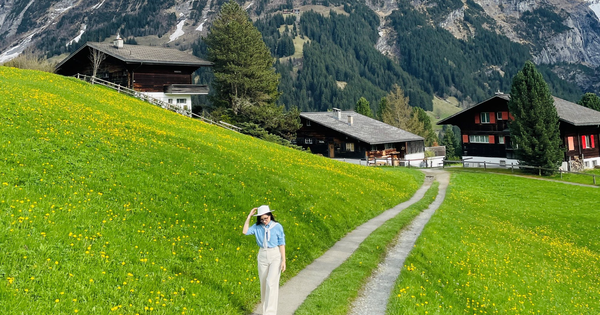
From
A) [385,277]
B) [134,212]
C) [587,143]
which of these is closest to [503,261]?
[385,277]

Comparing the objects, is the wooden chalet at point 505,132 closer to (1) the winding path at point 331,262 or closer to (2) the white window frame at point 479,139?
(2) the white window frame at point 479,139

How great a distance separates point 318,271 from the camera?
13.3 metres

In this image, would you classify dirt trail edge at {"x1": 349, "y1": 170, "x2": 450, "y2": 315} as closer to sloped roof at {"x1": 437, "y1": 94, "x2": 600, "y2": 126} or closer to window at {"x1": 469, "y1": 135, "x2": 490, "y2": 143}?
sloped roof at {"x1": 437, "y1": 94, "x2": 600, "y2": 126}

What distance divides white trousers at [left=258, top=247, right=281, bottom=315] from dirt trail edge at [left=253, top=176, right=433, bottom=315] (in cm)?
91

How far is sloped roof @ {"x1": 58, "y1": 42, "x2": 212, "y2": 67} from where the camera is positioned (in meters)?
50.5

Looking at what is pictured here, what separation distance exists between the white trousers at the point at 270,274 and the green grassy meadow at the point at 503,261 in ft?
11.5

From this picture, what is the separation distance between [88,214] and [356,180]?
65.4 ft

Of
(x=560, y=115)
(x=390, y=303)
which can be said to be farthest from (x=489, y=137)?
(x=390, y=303)

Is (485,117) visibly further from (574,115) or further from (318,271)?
(318,271)

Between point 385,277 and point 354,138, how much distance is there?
154 feet

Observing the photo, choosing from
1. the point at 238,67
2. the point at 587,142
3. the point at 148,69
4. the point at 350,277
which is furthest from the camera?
the point at 238,67

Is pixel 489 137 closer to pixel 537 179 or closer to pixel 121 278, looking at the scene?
pixel 537 179

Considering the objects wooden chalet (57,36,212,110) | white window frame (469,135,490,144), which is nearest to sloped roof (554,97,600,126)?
white window frame (469,135,490,144)

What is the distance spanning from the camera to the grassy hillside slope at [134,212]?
29.4 ft
